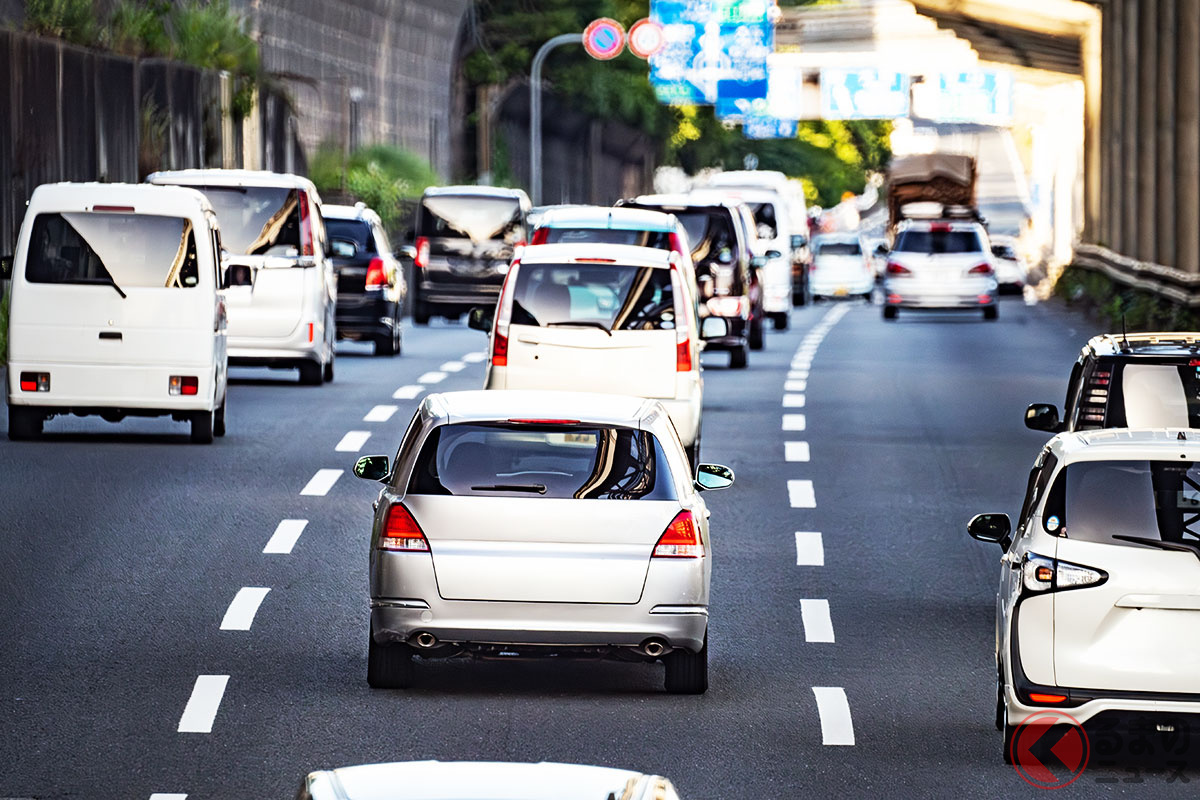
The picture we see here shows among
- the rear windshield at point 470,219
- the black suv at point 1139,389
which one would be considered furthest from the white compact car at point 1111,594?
the rear windshield at point 470,219

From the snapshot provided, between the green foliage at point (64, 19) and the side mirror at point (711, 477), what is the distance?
2406 cm

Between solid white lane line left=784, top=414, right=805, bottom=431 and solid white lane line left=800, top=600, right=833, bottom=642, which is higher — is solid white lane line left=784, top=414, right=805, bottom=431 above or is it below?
above

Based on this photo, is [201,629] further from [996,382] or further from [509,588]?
[996,382]

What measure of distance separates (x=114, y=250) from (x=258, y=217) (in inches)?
206

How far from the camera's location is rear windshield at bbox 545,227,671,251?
22.8 metres

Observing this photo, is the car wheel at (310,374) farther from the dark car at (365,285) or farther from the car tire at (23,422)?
the car tire at (23,422)

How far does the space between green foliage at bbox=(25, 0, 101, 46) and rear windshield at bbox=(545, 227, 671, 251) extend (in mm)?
13359

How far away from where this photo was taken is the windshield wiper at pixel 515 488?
11.0 metres

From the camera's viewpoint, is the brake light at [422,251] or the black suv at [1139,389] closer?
the black suv at [1139,389]

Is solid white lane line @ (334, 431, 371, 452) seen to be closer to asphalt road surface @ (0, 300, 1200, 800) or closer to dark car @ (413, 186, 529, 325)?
asphalt road surface @ (0, 300, 1200, 800)

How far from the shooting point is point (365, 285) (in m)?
31.5

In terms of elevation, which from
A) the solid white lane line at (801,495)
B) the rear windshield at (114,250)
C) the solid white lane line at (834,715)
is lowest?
the solid white lane line at (834,715)

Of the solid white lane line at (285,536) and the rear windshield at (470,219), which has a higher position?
the rear windshield at (470,219)

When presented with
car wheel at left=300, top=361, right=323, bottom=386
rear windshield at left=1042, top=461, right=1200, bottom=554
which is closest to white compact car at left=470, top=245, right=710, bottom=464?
car wheel at left=300, top=361, right=323, bottom=386
